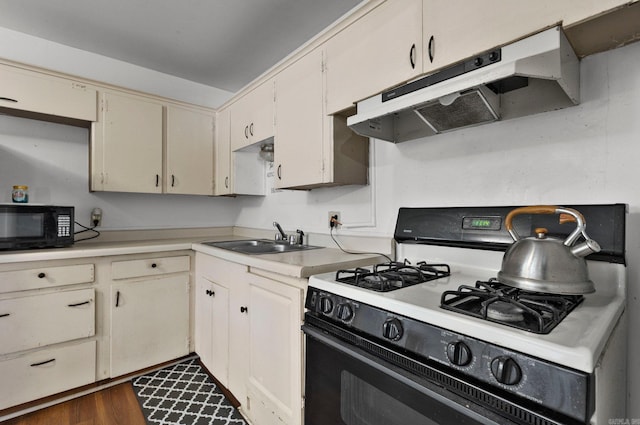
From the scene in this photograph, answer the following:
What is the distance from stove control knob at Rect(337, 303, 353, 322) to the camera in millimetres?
1021

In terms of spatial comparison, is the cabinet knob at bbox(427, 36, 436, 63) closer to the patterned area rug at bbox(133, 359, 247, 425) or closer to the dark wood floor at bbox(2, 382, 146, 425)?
the patterned area rug at bbox(133, 359, 247, 425)

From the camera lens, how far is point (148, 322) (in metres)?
2.19

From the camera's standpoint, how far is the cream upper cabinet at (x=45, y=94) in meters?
1.95

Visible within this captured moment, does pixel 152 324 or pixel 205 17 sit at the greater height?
pixel 205 17

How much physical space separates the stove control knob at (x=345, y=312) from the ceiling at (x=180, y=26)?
182 centimetres

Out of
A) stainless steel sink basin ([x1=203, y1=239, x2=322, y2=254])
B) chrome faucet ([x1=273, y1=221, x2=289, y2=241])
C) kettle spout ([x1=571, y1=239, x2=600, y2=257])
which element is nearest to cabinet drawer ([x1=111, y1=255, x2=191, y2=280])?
stainless steel sink basin ([x1=203, y1=239, x2=322, y2=254])

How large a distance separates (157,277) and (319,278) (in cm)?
160

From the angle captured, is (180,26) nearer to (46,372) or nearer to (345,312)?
(345,312)

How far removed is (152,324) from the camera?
86.9 inches

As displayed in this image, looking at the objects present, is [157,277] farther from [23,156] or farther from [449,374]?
[449,374]

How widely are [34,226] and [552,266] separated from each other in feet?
8.69

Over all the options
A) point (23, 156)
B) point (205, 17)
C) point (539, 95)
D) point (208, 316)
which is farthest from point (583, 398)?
point (23, 156)

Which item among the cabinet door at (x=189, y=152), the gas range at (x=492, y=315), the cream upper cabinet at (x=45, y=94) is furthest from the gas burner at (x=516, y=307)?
the cream upper cabinet at (x=45, y=94)

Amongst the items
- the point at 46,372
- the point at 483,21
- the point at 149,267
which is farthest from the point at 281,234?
the point at 483,21
